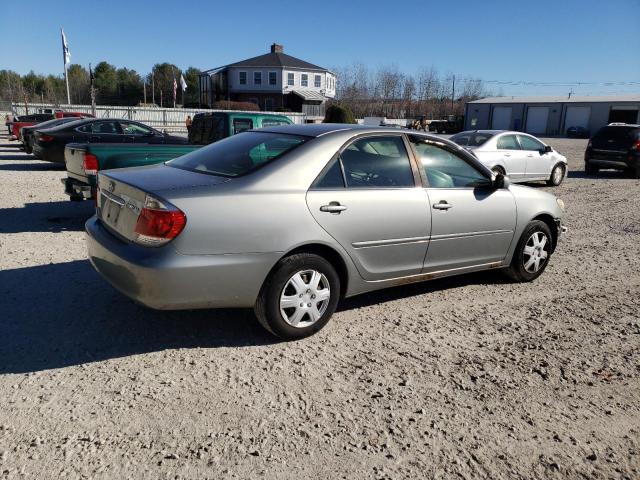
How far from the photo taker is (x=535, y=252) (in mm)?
5707

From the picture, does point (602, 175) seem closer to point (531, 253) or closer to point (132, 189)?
point (531, 253)

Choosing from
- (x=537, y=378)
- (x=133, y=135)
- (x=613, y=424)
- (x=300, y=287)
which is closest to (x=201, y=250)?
(x=300, y=287)

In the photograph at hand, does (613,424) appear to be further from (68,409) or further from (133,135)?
(133,135)

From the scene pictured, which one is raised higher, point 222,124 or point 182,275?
point 222,124

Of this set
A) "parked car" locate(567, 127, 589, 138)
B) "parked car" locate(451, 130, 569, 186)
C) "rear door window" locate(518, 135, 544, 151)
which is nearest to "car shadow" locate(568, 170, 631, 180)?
"parked car" locate(451, 130, 569, 186)

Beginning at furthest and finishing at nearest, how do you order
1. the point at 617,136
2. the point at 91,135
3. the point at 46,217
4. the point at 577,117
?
the point at 577,117
the point at 617,136
the point at 91,135
the point at 46,217

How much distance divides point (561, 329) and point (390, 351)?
1.59 meters

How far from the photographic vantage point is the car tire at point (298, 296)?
3.89 m

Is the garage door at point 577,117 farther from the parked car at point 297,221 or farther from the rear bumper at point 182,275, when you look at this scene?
the rear bumper at point 182,275

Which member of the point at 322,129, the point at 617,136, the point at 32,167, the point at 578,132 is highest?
the point at 322,129

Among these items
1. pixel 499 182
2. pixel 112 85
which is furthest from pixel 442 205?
pixel 112 85

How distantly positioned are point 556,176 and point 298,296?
486 inches

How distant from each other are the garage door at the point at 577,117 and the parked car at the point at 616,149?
152ft

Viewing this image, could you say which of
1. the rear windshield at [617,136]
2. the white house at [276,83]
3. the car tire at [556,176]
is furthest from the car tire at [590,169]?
the white house at [276,83]
